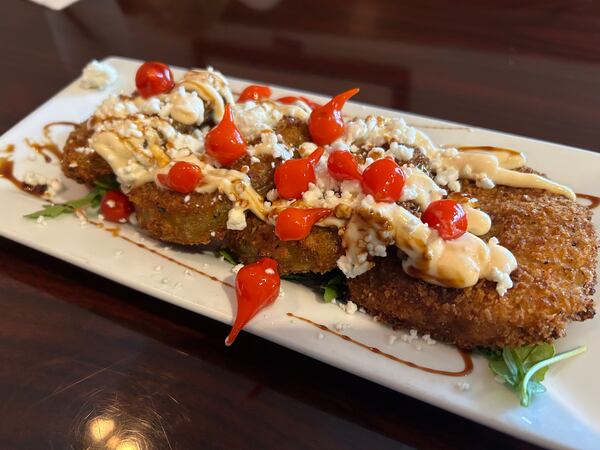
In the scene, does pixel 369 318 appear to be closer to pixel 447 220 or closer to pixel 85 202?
pixel 447 220

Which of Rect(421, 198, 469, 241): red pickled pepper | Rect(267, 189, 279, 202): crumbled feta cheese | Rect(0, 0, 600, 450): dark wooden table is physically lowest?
Rect(0, 0, 600, 450): dark wooden table

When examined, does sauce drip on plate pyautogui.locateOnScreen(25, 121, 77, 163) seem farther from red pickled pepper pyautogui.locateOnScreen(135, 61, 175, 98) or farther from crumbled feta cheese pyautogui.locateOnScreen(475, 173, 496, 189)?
crumbled feta cheese pyautogui.locateOnScreen(475, 173, 496, 189)

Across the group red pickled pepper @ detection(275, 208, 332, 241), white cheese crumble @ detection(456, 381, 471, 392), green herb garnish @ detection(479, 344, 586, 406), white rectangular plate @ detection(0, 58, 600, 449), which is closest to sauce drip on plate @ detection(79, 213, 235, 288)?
white rectangular plate @ detection(0, 58, 600, 449)

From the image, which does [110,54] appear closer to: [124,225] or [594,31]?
[124,225]

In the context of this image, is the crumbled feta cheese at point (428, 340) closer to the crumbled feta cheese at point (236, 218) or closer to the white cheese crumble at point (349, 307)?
the white cheese crumble at point (349, 307)

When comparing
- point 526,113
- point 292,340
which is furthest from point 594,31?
point 292,340
